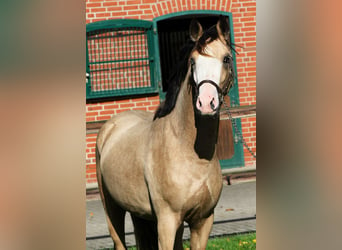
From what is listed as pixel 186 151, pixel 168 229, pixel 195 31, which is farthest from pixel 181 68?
pixel 168 229

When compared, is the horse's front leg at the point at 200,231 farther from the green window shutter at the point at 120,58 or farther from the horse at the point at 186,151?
the green window shutter at the point at 120,58

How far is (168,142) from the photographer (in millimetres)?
3016

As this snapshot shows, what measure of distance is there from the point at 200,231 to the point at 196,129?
2.04 feet

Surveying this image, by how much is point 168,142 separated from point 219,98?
1.69ft

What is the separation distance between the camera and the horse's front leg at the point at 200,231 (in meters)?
3.07

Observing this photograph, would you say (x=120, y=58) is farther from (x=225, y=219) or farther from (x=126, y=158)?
(x=126, y=158)

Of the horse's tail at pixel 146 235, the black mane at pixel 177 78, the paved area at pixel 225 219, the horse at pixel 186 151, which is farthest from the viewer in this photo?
the paved area at pixel 225 219

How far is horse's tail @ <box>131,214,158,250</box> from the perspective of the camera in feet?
12.4

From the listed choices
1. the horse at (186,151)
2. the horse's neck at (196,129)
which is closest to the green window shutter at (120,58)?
the horse at (186,151)

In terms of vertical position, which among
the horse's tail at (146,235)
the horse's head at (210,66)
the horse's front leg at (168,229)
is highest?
the horse's head at (210,66)

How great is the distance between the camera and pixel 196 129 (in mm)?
2939
